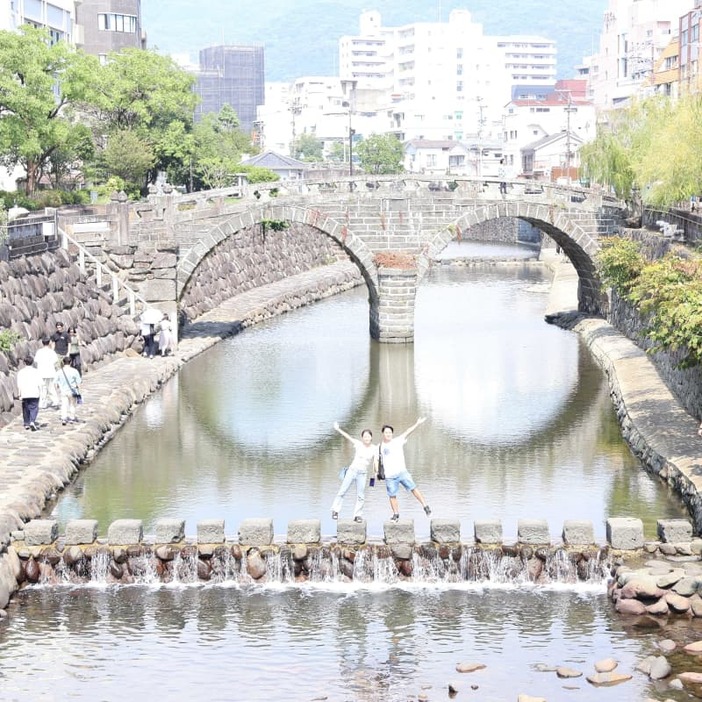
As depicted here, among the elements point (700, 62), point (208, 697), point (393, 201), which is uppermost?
point (700, 62)

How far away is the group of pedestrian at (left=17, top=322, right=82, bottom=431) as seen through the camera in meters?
31.5

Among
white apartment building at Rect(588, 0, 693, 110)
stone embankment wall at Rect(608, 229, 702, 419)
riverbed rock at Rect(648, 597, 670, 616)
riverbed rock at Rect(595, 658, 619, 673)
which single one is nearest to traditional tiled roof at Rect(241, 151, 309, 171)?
white apartment building at Rect(588, 0, 693, 110)

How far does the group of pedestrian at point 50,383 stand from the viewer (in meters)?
31.5

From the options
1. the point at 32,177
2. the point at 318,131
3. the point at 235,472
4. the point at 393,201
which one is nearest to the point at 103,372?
the point at 235,472

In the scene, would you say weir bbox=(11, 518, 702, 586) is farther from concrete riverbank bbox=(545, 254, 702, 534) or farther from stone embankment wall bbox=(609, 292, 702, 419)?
stone embankment wall bbox=(609, 292, 702, 419)

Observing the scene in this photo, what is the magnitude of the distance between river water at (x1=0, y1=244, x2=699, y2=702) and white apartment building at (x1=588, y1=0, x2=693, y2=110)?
8395 centimetres

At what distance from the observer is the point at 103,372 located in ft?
141

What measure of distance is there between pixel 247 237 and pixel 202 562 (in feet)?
167

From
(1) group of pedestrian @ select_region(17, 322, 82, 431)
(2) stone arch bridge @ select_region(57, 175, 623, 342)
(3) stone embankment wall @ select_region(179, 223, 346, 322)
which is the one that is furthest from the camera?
(3) stone embankment wall @ select_region(179, 223, 346, 322)

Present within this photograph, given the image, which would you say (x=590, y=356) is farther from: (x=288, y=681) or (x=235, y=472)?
(x=288, y=681)

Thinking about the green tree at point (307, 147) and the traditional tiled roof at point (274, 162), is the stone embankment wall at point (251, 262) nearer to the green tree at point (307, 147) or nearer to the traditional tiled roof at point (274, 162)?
the traditional tiled roof at point (274, 162)

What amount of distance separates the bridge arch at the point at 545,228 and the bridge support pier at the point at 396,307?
845 millimetres

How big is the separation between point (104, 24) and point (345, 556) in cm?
8461

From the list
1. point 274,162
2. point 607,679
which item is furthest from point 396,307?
point 274,162
